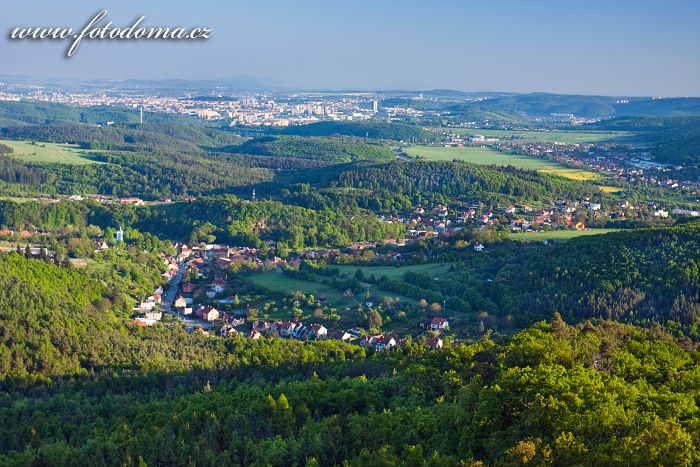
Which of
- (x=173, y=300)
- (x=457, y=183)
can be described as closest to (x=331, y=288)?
(x=173, y=300)

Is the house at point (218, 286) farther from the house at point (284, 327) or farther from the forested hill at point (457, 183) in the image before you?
the forested hill at point (457, 183)

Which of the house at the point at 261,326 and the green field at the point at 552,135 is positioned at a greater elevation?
the green field at the point at 552,135

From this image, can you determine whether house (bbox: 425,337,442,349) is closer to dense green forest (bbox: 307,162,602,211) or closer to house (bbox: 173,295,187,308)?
house (bbox: 173,295,187,308)

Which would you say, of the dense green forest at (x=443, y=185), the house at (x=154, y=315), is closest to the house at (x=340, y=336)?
the house at (x=154, y=315)

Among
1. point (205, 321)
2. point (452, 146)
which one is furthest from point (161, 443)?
point (452, 146)

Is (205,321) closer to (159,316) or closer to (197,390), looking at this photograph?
(159,316)
